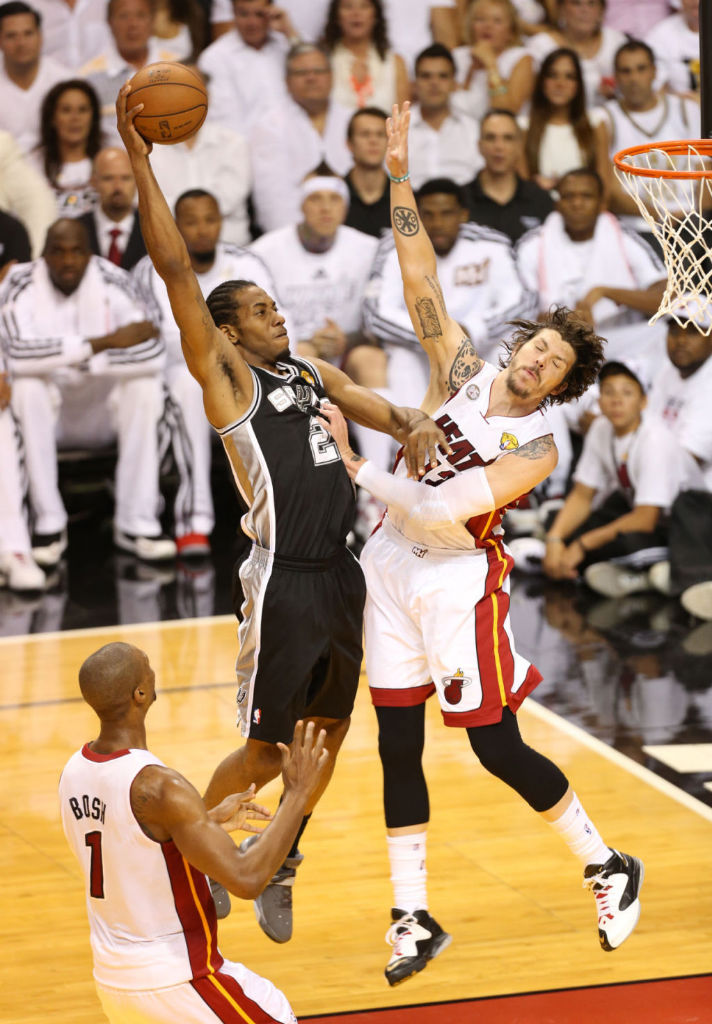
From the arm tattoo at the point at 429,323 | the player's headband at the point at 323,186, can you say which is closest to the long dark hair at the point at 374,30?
the player's headband at the point at 323,186

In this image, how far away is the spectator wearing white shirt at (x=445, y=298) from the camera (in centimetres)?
1012

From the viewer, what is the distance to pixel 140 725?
3387 mm

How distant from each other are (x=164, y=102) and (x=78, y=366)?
6.26 metres

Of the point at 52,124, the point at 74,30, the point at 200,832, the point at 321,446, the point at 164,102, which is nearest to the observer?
the point at 200,832

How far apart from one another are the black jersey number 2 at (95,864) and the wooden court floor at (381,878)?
1132mm

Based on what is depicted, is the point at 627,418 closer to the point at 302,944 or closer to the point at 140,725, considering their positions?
the point at 302,944

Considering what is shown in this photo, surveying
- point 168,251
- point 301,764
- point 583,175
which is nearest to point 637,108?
point 583,175

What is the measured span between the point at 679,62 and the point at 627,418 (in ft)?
12.6

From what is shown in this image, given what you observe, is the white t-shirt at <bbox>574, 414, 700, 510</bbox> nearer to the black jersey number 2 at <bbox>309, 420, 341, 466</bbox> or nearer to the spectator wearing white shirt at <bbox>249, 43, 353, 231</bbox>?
the spectator wearing white shirt at <bbox>249, 43, 353, 231</bbox>

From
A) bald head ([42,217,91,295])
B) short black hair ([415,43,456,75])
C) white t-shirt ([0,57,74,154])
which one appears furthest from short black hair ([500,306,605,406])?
short black hair ([415,43,456,75])

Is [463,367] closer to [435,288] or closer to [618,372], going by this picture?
[435,288]

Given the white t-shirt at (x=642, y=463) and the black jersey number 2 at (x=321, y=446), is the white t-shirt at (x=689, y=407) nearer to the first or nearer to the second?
the white t-shirt at (x=642, y=463)

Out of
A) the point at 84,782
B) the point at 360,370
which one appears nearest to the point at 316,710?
the point at 84,782

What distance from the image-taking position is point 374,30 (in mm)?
10977
